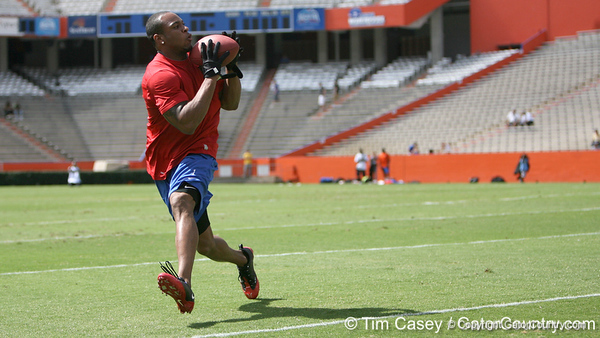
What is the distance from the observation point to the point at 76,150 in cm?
4331

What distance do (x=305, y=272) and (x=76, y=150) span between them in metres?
38.5

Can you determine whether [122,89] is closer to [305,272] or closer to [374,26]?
[374,26]

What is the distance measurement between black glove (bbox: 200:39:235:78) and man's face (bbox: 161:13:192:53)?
24 centimetres

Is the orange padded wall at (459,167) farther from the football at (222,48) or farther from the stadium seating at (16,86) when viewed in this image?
the football at (222,48)

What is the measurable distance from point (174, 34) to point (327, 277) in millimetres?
2703

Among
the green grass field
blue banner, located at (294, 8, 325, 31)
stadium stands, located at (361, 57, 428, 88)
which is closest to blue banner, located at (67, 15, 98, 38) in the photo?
blue banner, located at (294, 8, 325, 31)

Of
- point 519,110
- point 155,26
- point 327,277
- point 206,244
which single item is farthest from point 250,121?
point 155,26

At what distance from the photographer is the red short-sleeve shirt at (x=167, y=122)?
531cm

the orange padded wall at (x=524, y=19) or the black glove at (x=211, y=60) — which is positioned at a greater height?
the orange padded wall at (x=524, y=19)

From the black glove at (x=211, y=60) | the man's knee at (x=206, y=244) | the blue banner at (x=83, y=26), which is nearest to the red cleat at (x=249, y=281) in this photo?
the man's knee at (x=206, y=244)

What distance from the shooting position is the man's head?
18.0ft

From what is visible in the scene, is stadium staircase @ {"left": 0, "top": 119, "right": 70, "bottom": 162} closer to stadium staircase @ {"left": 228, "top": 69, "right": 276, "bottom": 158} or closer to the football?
stadium staircase @ {"left": 228, "top": 69, "right": 276, "bottom": 158}

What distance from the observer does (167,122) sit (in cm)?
547

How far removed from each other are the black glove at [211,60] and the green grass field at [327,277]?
1736 millimetres
